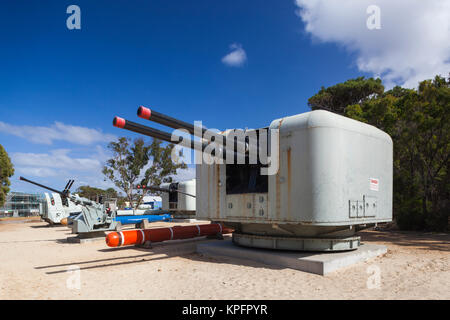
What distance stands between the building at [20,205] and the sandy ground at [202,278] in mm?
42515

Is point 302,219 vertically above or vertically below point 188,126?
below

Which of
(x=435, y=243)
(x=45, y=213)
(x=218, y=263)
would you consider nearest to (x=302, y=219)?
(x=218, y=263)

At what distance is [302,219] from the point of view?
757cm

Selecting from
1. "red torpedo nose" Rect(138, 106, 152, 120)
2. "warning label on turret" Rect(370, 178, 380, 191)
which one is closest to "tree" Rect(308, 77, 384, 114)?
"warning label on turret" Rect(370, 178, 380, 191)

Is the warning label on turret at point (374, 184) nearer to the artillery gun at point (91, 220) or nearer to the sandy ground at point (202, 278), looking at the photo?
the sandy ground at point (202, 278)

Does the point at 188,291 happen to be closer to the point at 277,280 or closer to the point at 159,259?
the point at 277,280

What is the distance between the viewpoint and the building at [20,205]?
46.8 metres

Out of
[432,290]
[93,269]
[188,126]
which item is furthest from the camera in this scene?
[93,269]

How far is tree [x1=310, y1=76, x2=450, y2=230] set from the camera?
54.7 ft

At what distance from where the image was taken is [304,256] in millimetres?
8172

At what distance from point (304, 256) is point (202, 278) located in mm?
2619

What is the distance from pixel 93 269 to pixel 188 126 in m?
4.49

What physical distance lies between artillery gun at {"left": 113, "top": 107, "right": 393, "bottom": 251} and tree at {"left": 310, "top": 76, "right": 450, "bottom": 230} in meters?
8.87

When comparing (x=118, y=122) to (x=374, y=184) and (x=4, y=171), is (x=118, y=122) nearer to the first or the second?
(x=374, y=184)
